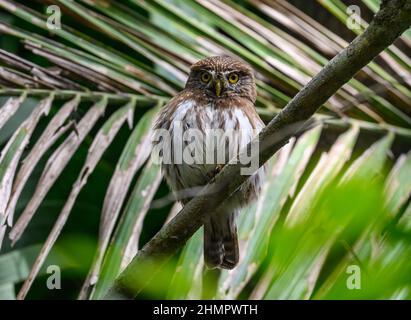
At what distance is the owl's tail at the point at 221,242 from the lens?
3401 mm

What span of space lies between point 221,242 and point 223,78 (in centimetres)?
87

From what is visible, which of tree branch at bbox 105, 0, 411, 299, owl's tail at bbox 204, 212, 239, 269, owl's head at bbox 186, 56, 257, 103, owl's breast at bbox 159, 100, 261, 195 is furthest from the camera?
owl's head at bbox 186, 56, 257, 103

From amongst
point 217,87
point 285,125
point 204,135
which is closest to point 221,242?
point 204,135

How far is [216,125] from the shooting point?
3.69 m

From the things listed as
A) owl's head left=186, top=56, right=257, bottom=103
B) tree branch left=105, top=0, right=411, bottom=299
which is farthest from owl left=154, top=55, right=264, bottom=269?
tree branch left=105, top=0, right=411, bottom=299

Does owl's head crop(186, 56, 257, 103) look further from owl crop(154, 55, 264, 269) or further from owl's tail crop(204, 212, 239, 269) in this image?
owl's tail crop(204, 212, 239, 269)

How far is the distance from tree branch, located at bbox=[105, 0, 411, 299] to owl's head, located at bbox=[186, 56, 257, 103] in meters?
1.51

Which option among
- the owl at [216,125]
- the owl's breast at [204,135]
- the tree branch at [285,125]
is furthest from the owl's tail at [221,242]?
the tree branch at [285,125]

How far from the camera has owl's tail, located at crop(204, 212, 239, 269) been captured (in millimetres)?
3401

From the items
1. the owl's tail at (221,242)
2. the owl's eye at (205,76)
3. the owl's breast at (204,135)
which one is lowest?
the owl's tail at (221,242)

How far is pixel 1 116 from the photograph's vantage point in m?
3.22

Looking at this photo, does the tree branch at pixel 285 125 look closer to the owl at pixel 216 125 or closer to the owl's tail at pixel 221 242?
the owl's tail at pixel 221 242

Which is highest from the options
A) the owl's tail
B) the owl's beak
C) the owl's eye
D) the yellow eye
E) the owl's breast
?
the yellow eye

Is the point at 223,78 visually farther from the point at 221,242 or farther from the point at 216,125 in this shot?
the point at 221,242
